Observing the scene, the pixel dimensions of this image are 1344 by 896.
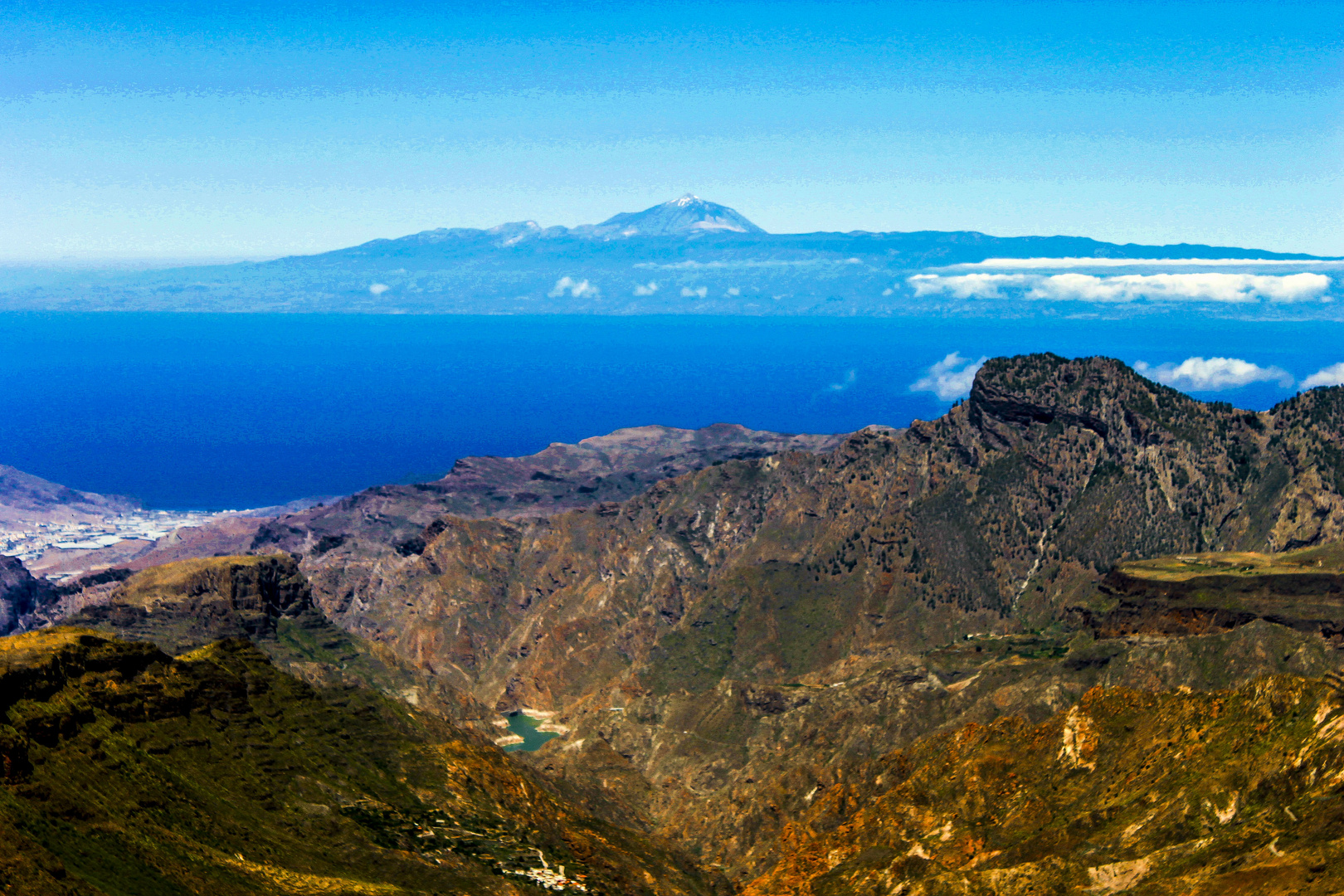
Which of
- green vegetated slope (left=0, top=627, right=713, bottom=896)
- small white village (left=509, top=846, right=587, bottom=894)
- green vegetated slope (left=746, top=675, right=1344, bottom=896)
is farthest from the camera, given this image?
small white village (left=509, top=846, right=587, bottom=894)

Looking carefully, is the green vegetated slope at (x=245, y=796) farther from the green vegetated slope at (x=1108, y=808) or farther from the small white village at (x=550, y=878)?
the green vegetated slope at (x=1108, y=808)

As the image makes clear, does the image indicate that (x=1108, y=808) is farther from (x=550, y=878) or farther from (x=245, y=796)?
(x=245, y=796)

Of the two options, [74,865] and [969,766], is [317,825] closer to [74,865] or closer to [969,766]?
[74,865]

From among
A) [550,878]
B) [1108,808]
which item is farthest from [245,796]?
[1108,808]

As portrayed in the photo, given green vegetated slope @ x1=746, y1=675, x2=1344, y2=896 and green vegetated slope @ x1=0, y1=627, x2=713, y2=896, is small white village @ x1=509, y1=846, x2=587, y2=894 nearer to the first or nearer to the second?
green vegetated slope @ x1=0, y1=627, x2=713, y2=896

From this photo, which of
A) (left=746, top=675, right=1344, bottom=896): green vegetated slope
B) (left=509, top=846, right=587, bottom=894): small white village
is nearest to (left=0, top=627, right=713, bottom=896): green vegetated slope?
(left=509, top=846, right=587, bottom=894): small white village

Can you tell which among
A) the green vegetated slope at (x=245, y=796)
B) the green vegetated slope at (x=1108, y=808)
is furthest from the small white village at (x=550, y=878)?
the green vegetated slope at (x=1108, y=808)

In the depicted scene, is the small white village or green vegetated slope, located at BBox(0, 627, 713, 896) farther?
the small white village
